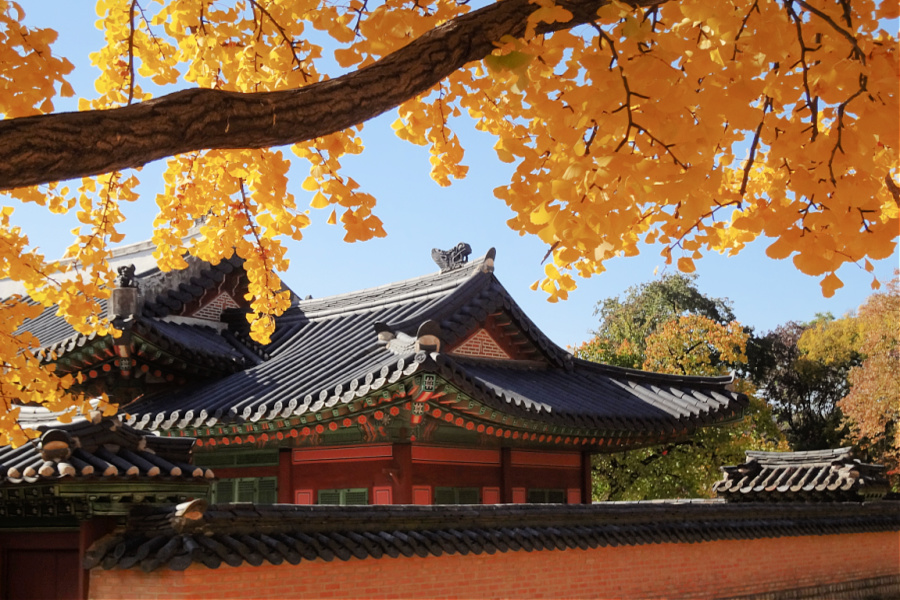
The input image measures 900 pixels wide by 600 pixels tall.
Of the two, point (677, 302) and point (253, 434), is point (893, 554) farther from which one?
point (677, 302)

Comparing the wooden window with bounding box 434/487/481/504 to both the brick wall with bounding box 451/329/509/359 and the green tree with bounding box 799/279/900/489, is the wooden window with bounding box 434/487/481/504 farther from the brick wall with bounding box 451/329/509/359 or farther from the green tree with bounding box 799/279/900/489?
the green tree with bounding box 799/279/900/489

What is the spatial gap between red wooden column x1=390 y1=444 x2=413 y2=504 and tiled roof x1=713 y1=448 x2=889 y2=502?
570 centimetres

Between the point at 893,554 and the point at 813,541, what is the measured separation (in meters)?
2.31

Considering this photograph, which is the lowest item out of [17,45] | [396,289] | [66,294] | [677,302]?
[66,294]

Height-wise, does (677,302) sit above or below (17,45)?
above

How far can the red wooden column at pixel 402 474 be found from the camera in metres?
9.69

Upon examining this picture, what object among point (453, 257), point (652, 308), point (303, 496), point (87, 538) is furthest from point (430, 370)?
point (652, 308)

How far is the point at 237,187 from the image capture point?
5.51 m

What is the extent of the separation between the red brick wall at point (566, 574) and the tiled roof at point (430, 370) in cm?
175

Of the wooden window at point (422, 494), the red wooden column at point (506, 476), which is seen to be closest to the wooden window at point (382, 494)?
the wooden window at point (422, 494)

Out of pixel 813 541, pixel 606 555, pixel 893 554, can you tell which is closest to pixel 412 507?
pixel 606 555

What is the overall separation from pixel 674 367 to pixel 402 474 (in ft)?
53.3

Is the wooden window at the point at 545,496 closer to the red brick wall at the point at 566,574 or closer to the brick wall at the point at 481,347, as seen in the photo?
the brick wall at the point at 481,347

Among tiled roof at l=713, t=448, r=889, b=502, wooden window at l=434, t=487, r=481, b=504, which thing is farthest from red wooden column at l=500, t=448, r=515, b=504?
tiled roof at l=713, t=448, r=889, b=502
